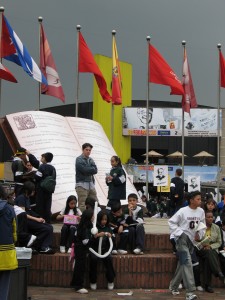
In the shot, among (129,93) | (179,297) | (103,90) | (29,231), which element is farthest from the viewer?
(129,93)

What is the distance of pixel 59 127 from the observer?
13.8 meters

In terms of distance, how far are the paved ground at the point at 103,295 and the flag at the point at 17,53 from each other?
7.65 m

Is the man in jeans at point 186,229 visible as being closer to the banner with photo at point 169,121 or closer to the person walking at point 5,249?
the person walking at point 5,249

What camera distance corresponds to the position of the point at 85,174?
10.8 m

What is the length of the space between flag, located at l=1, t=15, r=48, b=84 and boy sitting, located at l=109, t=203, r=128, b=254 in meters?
6.58

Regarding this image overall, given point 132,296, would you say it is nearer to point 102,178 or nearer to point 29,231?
point 29,231

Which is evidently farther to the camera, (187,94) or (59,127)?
(187,94)

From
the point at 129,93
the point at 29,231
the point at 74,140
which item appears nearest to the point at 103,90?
the point at 74,140

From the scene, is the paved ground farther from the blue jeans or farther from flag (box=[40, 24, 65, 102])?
flag (box=[40, 24, 65, 102])

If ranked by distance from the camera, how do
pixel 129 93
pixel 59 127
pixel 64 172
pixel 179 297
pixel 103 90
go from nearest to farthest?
1. pixel 179 297
2. pixel 64 172
3. pixel 59 127
4. pixel 103 90
5. pixel 129 93

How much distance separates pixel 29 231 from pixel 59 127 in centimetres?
480

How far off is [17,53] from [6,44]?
1.98 ft

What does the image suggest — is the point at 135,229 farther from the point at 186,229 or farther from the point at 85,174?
the point at 85,174

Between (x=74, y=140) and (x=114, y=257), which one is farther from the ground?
(x=74, y=140)
